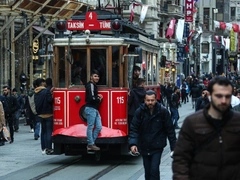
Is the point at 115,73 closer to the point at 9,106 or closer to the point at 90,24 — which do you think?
the point at 90,24

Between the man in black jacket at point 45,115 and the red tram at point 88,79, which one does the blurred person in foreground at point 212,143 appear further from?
the man in black jacket at point 45,115

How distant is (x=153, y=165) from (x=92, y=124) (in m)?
5.18

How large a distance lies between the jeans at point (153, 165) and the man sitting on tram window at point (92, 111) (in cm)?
497

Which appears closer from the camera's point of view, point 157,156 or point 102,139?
point 157,156

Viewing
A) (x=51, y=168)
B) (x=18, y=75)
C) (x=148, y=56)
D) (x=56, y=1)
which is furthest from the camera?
(x=18, y=75)

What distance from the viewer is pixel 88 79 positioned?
1625 cm

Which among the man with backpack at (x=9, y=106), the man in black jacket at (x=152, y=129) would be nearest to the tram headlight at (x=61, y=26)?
the man with backpack at (x=9, y=106)

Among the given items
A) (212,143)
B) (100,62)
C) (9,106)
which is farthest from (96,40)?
(212,143)

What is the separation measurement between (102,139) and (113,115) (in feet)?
1.84

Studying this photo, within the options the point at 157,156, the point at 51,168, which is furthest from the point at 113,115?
the point at 157,156

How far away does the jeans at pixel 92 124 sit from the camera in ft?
51.6

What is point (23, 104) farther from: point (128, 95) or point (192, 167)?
point (192, 167)

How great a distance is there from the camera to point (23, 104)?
29.2m

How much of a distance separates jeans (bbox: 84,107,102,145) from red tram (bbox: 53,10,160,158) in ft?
0.51
